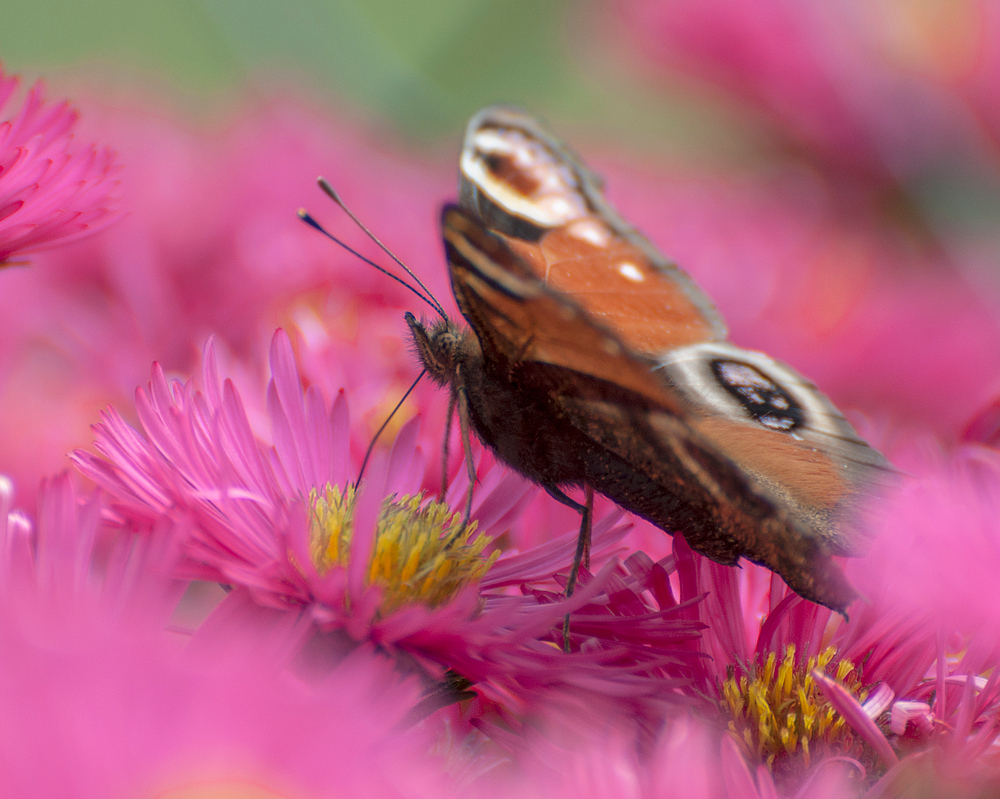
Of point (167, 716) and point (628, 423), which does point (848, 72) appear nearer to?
point (628, 423)

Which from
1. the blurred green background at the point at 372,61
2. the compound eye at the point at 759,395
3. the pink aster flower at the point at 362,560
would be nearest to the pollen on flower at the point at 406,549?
the pink aster flower at the point at 362,560

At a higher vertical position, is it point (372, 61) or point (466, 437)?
point (372, 61)

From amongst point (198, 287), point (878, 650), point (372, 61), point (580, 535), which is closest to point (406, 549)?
point (580, 535)

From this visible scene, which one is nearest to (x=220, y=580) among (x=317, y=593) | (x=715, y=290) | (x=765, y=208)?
(x=317, y=593)

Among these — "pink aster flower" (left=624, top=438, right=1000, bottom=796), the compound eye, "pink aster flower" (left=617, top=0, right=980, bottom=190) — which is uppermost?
"pink aster flower" (left=617, top=0, right=980, bottom=190)

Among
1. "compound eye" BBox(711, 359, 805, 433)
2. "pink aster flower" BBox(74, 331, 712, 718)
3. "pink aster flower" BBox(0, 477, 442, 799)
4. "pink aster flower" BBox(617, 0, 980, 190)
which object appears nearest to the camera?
"pink aster flower" BBox(0, 477, 442, 799)

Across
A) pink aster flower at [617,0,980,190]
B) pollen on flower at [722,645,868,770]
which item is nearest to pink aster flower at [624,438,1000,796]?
pollen on flower at [722,645,868,770]

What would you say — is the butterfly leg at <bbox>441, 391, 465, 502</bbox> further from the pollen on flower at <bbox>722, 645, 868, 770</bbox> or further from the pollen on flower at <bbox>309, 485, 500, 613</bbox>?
the pollen on flower at <bbox>722, 645, 868, 770</bbox>

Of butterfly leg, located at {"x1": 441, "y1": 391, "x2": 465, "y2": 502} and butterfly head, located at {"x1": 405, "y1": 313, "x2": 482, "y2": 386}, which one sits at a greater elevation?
butterfly head, located at {"x1": 405, "y1": 313, "x2": 482, "y2": 386}
